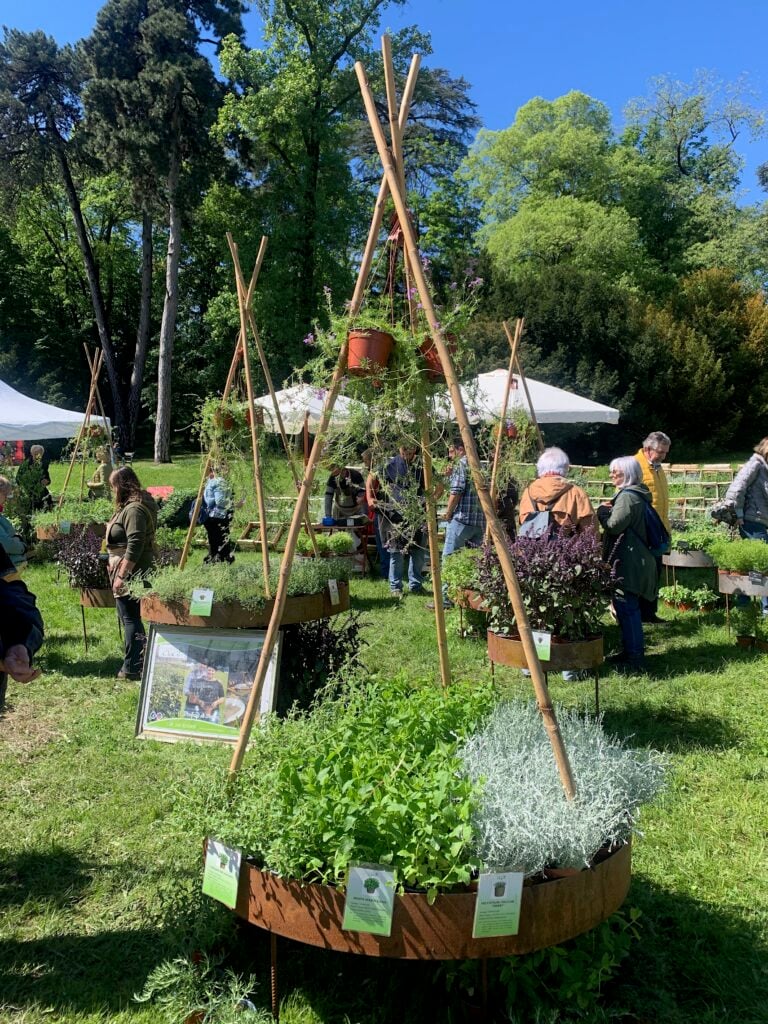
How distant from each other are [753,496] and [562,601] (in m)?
3.58

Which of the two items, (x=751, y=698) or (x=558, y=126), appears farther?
(x=558, y=126)

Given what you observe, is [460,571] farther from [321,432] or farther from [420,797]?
[420,797]

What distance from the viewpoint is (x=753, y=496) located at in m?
6.98

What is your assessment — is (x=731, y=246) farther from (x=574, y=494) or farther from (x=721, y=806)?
(x=721, y=806)

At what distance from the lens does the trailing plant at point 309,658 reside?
4281 mm

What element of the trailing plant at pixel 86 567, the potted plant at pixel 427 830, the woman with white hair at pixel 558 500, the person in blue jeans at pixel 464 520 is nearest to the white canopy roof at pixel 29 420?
the trailing plant at pixel 86 567

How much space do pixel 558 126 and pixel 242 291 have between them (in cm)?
2996

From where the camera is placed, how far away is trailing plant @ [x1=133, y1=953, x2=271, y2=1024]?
86.3 inches

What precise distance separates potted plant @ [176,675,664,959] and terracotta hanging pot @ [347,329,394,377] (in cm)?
133

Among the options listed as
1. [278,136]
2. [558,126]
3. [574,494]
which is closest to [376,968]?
[574,494]

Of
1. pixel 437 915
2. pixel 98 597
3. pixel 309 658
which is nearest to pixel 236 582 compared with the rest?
pixel 309 658

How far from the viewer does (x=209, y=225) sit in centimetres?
2531

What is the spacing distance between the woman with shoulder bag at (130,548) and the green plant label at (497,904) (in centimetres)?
390

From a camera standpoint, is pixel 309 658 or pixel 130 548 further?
pixel 130 548
